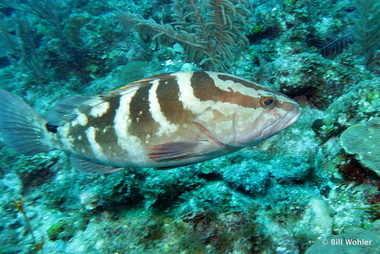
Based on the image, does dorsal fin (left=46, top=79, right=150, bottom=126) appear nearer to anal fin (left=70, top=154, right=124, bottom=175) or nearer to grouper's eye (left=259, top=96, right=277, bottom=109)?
anal fin (left=70, top=154, right=124, bottom=175)

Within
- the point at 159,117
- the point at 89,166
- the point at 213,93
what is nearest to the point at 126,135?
the point at 159,117

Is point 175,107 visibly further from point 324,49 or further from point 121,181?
point 324,49

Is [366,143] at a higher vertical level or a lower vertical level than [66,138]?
lower

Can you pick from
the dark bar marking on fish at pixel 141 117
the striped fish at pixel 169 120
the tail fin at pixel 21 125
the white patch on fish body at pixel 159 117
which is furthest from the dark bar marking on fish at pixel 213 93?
the tail fin at pixel 21 125

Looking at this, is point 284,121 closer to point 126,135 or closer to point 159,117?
point 159,117

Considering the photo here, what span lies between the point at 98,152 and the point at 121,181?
2.97ft

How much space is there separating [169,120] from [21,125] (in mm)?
2170

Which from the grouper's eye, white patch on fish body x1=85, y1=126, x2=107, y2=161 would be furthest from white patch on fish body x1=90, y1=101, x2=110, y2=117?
the grouper's eye

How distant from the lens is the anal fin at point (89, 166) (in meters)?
2.83

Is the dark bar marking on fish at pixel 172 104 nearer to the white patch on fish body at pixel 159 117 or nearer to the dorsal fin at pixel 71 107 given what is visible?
the white patch on fish body at pixel 159 117

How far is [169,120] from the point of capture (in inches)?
94.3

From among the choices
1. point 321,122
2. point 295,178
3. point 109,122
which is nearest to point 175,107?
point 109,122

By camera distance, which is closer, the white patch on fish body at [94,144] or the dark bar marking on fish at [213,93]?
the dark bar marking on fish at [213,93]
